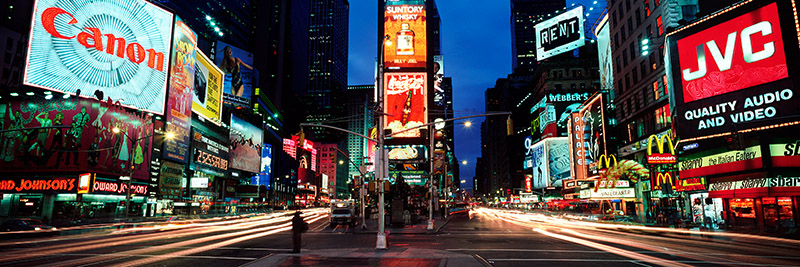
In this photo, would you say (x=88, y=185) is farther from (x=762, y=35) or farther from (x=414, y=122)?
(x=762, y=35)

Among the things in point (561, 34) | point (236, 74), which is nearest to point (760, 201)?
point (561, 34)

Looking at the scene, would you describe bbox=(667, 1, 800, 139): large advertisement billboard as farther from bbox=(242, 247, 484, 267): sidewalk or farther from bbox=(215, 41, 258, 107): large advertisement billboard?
bbox=(215, 41, 258, 107): large advertisement billboard

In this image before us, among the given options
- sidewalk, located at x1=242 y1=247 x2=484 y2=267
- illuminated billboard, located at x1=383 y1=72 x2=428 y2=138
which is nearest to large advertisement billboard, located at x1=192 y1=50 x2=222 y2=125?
illuminated billboard, located at x1=383 y1=72 x2=428 y2=138

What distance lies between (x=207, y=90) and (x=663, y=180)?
251ft

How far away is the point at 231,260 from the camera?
15164mm

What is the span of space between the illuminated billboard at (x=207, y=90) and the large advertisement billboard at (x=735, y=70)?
73.5 meters

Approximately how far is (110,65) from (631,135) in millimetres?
65397

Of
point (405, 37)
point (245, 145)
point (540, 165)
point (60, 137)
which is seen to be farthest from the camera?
point (540, 165)

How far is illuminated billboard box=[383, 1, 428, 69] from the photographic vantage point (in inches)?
3017

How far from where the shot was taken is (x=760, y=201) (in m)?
34.9

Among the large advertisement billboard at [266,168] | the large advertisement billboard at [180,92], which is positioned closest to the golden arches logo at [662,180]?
the large advertisement billboard at [180,92]

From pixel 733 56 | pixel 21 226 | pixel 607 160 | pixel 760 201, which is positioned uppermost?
pixel 733 56

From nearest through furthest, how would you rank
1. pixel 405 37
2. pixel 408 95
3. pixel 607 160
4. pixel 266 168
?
pixel 607 160 < pixel 408 95 < pixel 405 37 < pixel 266 168

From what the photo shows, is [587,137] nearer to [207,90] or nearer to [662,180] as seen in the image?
[662,180]
